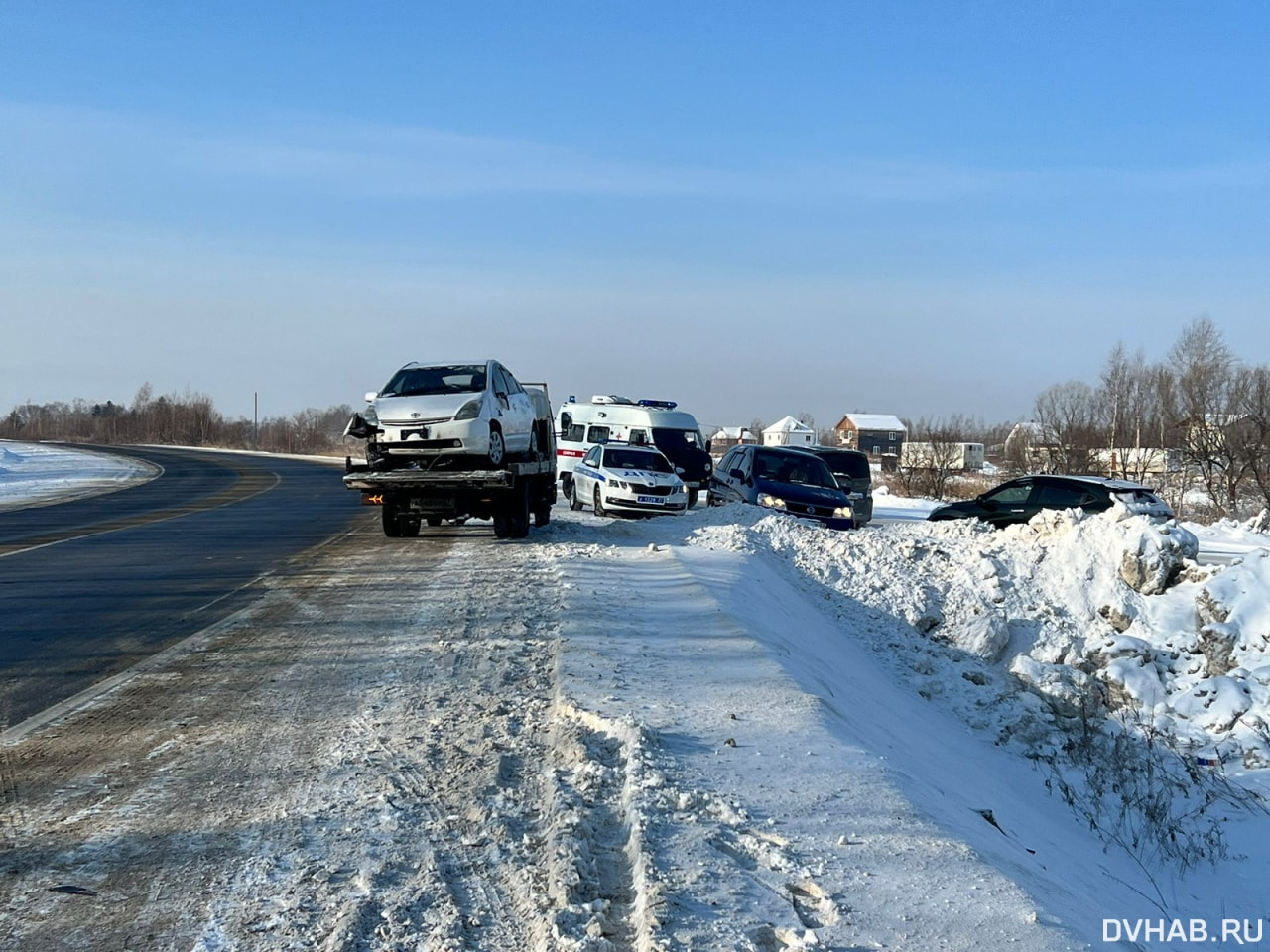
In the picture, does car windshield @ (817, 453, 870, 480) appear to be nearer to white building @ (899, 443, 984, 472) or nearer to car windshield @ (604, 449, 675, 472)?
car windshield @ (604, 449, 675, 472)

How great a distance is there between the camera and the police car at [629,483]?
2205cm

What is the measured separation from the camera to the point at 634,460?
23.0m

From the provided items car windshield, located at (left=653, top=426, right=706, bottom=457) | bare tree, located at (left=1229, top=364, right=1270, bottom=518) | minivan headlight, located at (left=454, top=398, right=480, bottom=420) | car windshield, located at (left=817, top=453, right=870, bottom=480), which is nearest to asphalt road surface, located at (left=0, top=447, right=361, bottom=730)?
minivan headlight, located at (left=454, top=398, right=480, bottom=420)

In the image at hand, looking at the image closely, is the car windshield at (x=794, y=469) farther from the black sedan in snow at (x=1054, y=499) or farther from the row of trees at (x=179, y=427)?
the row of trees at (x=179, y=427)

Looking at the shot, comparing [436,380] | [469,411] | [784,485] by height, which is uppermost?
[436,380]

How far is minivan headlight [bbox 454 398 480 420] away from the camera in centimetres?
1498

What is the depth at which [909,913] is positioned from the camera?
3928 millimetres

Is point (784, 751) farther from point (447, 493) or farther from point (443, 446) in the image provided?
point (447, 493)

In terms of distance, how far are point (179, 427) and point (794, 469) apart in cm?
12102

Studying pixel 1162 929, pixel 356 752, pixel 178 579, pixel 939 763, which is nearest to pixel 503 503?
pixel 178 579

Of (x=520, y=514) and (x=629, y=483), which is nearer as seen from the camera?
(x=520, y=514)

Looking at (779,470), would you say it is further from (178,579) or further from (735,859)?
(735,859)

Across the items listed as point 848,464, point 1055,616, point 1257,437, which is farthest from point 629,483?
point 1257,437

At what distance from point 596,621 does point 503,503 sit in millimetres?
7023
